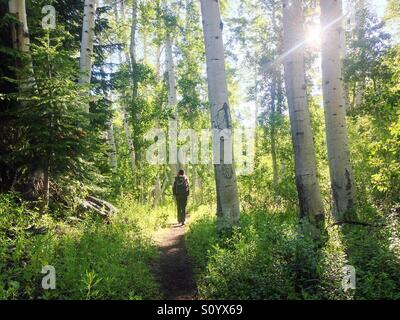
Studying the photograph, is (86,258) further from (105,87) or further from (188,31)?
(188,31)

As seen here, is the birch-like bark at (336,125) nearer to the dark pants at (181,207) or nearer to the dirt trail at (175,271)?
the dirt trail at (175,271)

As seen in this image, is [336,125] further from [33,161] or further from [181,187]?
[181,187]

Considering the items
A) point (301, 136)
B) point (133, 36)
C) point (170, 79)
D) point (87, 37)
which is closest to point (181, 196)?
point (87, 37)

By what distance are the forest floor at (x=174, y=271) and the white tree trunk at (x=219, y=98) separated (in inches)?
48.8

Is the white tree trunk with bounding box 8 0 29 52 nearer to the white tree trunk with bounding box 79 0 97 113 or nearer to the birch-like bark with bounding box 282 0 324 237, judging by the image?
the white tree trunk with bounding box 79 0 97 113

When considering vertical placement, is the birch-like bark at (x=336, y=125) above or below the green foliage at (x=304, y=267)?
above

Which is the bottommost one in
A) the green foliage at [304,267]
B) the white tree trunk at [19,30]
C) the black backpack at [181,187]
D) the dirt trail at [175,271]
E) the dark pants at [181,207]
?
the dirt trail at [175,271]

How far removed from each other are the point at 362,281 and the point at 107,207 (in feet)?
25.3

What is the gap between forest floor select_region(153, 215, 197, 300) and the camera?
19.5 feet

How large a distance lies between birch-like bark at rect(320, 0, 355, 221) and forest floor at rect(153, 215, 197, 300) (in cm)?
341

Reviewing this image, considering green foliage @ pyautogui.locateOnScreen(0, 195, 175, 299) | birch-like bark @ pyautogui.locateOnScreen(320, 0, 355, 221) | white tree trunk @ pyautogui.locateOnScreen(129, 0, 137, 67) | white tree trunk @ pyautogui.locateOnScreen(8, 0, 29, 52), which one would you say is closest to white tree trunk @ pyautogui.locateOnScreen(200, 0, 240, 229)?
green foliage @ pyautogui.locateOnScreen(0, 195, 175, 299)

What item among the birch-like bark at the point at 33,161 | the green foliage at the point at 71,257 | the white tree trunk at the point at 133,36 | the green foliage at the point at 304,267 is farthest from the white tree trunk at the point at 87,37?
the white tree trunk at the point at 133,36

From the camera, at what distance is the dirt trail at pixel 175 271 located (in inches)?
234

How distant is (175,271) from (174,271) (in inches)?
0.8
